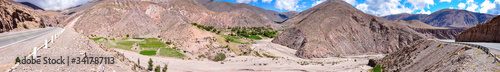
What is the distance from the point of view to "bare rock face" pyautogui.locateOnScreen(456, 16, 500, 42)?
63.0 feet

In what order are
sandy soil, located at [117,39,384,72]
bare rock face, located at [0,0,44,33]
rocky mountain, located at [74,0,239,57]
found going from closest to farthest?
1. bare rock face, located at [0,0,44,33]
2. sandy soil, located at [117,39,384,72]
3. rocky mountain, located at [74,0,239,57]

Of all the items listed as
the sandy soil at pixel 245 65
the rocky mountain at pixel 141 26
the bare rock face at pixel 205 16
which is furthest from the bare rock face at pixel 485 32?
the bare rock face at pixel 205 16

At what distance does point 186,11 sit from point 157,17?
88.8 ft

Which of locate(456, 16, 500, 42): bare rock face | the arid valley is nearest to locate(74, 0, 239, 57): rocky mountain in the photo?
the arid valley

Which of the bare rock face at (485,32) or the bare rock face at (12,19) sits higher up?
the bare rock face at (12,19)

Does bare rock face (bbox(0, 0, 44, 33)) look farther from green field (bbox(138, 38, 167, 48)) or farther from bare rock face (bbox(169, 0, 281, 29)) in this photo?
bare rock face (bbox(169, 0, 281, 29))

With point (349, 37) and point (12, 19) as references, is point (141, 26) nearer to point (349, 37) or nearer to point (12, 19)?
point (12, 19)

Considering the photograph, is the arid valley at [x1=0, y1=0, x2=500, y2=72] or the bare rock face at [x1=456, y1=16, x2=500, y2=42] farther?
the bare rock face at [x1=456, y1=16, x2=500, y2=42]

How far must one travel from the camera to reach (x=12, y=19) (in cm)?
2305

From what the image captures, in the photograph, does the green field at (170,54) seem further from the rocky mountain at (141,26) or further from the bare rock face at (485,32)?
the bare rock face at (485,32)

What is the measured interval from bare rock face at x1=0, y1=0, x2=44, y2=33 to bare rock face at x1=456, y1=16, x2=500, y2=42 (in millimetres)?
43929

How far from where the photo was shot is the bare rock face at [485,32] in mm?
19205

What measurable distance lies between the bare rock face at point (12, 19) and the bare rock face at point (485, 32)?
1729 inches

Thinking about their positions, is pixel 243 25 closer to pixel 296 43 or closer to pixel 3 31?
pixel 296 43
